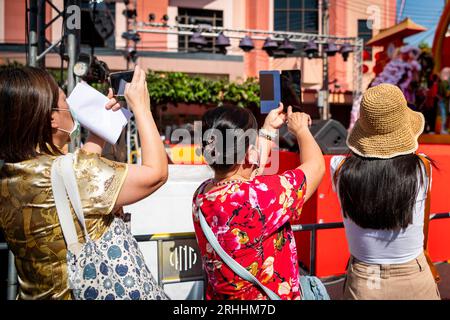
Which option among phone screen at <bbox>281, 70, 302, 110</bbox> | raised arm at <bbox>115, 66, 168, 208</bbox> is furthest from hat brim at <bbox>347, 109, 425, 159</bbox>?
raised arm at <bbox>115, 66, 168, 208</bbox>

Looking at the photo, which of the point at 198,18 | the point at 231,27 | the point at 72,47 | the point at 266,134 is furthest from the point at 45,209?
the point at 198,18

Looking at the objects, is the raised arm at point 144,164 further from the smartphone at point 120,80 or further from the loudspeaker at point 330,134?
the loudspeaker at point 330,134

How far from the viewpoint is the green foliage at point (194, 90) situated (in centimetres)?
1267

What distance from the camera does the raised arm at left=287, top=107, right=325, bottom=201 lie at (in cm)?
124

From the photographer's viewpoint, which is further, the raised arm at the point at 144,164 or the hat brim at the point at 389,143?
the hat brim at the point at 389,143

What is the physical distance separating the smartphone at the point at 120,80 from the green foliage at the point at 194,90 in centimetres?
1148

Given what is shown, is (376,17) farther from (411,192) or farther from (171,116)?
(411,192)

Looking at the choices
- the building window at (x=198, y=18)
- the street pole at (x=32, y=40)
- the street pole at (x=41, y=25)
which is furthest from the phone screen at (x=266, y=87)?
the building window at (x=198, y=18)

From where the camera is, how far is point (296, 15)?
16781mm

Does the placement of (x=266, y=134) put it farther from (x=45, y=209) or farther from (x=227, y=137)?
(x=45, y=209)

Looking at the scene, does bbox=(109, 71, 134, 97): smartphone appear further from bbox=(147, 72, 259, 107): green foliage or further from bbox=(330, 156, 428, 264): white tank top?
bbox=(147, 72, 259, 107): green foliage

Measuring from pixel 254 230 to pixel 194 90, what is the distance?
12234 millimetres
